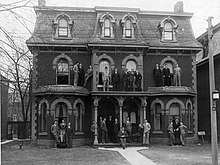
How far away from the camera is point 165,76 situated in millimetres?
26000

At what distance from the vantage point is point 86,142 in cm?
2509

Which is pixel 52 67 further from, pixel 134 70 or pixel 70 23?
pixel 134 70

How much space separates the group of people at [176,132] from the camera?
23.8 m

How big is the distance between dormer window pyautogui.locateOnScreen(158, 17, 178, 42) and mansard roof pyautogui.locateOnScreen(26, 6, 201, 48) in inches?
14.1

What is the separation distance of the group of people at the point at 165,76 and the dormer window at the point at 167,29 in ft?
8.35

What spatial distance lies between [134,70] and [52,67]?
6204 millimetres

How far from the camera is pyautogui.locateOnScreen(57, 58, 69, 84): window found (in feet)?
84.0

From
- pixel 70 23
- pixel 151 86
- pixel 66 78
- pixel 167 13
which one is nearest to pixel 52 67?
pixel 66 78

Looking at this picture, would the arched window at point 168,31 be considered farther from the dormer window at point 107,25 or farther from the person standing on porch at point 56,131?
the person standing on porch at point 56,131

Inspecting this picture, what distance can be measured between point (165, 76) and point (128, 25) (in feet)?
16.1

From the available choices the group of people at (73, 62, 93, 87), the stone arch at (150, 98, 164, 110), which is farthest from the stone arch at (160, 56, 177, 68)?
the group of people at (73, 62, 93, 87)

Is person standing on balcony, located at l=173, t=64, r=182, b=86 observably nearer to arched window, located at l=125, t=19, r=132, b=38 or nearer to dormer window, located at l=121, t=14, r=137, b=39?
dormer window, located at l=121, t=14, r=137, b=39

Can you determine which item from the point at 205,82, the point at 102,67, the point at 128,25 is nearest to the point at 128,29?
the point at 128,25

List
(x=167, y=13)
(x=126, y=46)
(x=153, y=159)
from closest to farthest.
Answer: (x=153, y=159) → (x=126, y=46) → (x=167, y=13)
